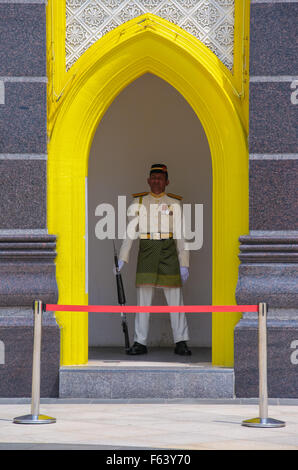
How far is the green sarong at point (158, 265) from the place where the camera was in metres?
11.6

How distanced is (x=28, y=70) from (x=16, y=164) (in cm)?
95

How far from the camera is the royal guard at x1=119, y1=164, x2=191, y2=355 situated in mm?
11648

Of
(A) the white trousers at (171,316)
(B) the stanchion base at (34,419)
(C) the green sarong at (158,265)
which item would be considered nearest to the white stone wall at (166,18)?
(C) the green sarong at (158,265)

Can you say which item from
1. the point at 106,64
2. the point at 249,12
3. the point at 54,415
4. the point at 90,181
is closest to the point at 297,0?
the point at 249,12

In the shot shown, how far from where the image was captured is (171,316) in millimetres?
11664

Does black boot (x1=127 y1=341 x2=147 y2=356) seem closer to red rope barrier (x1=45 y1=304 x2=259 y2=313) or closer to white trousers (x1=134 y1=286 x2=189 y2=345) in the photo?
white trousers (x1=134 y1=286 x2=189 y2=345)

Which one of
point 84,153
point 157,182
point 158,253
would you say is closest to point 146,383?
point 158,253

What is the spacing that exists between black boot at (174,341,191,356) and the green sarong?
66 cm

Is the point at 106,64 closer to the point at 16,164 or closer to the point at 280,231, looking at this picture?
the point at 16,164

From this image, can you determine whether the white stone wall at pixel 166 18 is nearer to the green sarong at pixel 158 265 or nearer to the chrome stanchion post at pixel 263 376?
the green sarong at pixel 158 265

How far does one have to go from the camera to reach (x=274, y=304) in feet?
33.0

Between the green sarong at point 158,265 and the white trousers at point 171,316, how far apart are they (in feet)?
0.26

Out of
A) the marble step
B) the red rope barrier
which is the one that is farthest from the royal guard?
the red rope barrier

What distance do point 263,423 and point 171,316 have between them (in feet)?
11.1
